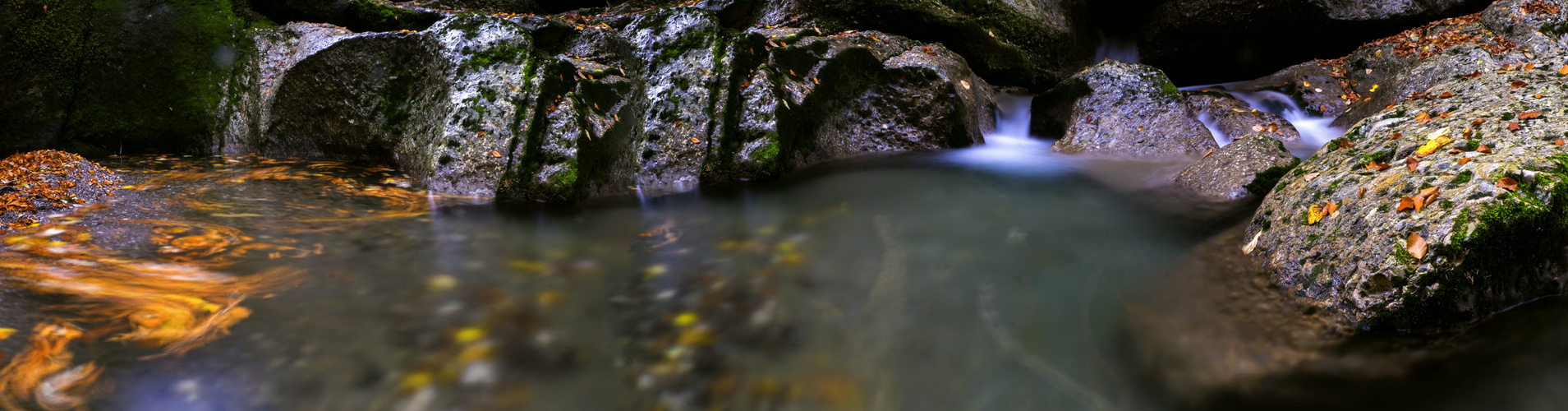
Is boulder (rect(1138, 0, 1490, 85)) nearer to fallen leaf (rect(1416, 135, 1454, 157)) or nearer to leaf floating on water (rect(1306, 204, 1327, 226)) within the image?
fallen leaf (rect(1416, 135, 1454, 157))

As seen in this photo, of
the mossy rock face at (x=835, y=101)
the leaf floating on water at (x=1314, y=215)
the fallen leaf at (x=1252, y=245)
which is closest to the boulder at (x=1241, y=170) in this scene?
the fallen leaf at (x=1252, y=245)

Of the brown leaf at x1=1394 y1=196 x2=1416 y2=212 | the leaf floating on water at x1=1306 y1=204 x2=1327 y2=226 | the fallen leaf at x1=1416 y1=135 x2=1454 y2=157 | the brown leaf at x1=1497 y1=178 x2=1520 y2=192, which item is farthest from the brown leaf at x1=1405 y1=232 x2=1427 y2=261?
the fallen leaf at x1=1416 y1=135 x2=1454 y2=157

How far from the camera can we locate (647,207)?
546 centimetres

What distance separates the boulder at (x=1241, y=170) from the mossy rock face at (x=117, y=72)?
9760mm

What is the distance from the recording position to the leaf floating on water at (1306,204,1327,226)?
3.29 meters

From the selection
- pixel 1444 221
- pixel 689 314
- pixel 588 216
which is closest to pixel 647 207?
pixel 588 216

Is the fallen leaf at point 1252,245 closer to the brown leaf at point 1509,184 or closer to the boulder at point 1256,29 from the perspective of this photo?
the brown leaf at point 1509,184

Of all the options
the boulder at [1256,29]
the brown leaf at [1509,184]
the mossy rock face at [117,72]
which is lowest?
the brown leaf at [1509,184]

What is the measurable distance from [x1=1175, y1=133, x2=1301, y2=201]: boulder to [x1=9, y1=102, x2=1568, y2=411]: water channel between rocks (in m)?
0.45

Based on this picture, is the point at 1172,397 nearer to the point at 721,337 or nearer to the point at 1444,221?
the point at 1444,221

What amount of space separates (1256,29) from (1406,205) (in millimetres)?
9117

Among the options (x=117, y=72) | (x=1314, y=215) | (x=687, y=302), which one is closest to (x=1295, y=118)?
(x=1314, y=215)

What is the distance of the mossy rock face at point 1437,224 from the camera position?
8.70 feet

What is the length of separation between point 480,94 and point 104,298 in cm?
292
